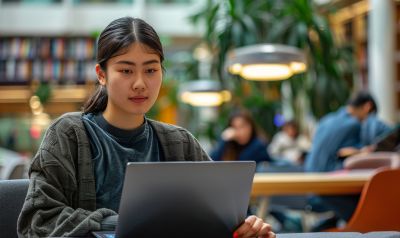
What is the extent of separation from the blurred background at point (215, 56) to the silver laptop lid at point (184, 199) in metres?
5.32

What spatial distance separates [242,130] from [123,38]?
187 inches

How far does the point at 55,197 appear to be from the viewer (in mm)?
1406

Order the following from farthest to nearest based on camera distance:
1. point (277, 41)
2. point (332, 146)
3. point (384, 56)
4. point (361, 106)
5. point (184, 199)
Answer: point (384, 56) → point (277, 41) → point (361, 106) → point (332, 146) → point (184, 199)

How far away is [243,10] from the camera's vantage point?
29.0ft

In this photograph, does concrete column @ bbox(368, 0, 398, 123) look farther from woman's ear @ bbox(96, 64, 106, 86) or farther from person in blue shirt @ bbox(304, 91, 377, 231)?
woman's ear @ bbox(96, 64, 106, 86)

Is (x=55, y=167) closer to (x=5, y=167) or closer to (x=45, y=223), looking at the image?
(x=45, y=223)

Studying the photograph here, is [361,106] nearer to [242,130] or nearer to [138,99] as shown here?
[242,130]

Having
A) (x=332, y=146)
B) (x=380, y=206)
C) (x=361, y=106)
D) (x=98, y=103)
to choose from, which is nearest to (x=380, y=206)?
(x=380, y=206)

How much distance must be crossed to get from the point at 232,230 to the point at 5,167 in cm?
305

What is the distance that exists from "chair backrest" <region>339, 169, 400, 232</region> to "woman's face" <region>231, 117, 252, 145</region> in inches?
123

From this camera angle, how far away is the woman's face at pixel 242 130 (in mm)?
6180

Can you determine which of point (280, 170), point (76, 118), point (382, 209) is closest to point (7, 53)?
point (280, 170)

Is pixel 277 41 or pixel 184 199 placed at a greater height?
pixel 184 199

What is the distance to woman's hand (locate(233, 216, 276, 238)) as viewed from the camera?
1.37 meters
